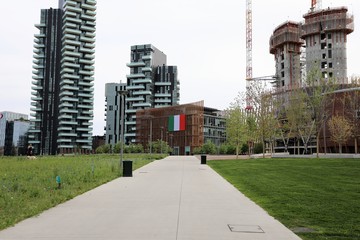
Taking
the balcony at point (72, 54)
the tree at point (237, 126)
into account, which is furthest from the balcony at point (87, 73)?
the tree at point (237, 126)

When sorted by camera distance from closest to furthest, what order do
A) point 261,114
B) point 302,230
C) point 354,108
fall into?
point 302,230, point 261,114, point 354,108

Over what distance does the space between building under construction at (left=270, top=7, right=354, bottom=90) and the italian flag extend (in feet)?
116

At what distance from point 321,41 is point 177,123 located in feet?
181

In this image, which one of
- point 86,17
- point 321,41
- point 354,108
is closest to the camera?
point 354,108

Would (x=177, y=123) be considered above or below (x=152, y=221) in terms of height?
above

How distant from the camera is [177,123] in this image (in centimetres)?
12950

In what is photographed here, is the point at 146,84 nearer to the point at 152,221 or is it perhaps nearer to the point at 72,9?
the point at 72,9

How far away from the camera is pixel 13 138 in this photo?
170500 millimetres

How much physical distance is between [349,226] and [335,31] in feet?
388

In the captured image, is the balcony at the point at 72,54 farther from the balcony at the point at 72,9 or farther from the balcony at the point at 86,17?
the balcony at the point at 72,9

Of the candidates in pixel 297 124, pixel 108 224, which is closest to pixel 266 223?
pixel 108 224

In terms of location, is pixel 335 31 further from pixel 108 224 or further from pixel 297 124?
pixel 108 224

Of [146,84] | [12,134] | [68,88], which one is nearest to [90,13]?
[68,88]

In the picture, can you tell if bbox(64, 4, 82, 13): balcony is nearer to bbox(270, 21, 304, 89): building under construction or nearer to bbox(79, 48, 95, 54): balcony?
bbox(79, 48, 95, 54): balcony
